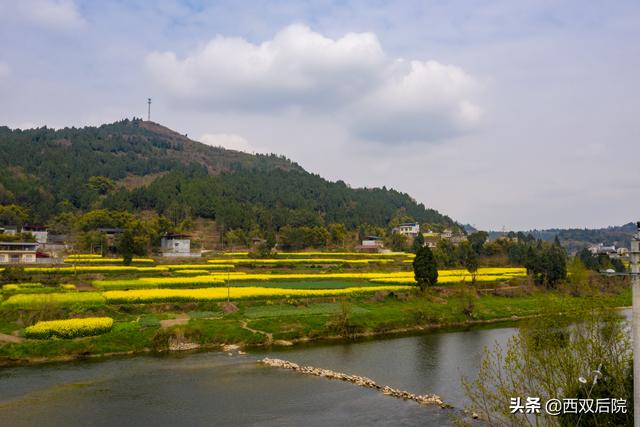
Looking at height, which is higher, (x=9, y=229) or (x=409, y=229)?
(x=409, y=229)

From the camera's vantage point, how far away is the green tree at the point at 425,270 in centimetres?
5962

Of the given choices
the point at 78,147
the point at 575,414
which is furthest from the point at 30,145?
the point at 575,414

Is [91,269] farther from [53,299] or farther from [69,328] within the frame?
[69,328]

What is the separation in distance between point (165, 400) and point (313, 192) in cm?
15965

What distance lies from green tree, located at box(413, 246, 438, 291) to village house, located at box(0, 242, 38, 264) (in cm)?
5308

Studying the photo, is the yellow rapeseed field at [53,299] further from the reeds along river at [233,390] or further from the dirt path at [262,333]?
the dirt path at [262,333]

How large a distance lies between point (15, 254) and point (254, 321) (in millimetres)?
48924

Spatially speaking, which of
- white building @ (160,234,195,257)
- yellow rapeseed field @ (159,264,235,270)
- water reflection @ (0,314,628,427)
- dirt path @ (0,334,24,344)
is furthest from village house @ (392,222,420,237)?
dirt path @ (0,334,24,344)

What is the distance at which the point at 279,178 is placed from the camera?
7672 inches

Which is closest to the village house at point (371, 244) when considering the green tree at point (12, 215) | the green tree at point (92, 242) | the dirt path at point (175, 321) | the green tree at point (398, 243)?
the green tree at point (398, 243)

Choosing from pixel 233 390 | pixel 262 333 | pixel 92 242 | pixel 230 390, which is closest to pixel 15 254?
pixel 92 242

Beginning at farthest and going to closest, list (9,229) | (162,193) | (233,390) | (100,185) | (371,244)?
(100,185), (162,193), (371,244), (9,229), (233,390)

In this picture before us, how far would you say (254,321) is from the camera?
43344 mm

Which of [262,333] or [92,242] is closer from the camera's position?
[262,333]
